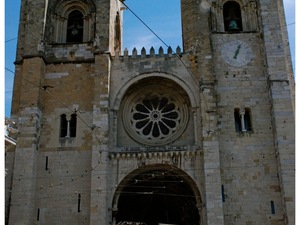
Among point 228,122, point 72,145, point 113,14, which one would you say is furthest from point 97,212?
point 113,14

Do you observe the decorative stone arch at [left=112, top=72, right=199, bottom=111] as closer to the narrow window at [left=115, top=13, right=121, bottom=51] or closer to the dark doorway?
the dark doorway

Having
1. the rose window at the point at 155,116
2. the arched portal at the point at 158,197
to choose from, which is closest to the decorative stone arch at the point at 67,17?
the rose window at the point at 155,116

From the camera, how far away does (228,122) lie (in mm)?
18000

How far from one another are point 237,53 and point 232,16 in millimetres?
2400

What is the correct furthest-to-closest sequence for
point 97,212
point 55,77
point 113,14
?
point 113,14
point 55,77
point 97,212

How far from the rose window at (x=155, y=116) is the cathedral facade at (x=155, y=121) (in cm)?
Result: 4

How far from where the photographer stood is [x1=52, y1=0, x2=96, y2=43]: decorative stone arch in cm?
2059

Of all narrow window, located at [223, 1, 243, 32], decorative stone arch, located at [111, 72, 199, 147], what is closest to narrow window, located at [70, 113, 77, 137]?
decorative stone arch, located at [111, 72, 199, 147]

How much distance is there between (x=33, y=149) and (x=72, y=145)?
151cm

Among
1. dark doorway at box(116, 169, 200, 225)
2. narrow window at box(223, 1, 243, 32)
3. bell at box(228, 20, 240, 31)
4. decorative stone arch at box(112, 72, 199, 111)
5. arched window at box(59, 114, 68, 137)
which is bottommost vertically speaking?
dark doorway at box(116, 169, 200, 225)

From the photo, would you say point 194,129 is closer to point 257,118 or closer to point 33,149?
point 257,118

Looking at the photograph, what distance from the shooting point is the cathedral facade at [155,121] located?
16.9 metres

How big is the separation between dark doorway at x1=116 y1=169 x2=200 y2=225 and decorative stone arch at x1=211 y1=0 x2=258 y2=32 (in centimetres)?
674

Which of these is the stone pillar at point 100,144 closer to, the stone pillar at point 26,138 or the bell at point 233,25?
the stone pillar at point 26,138
